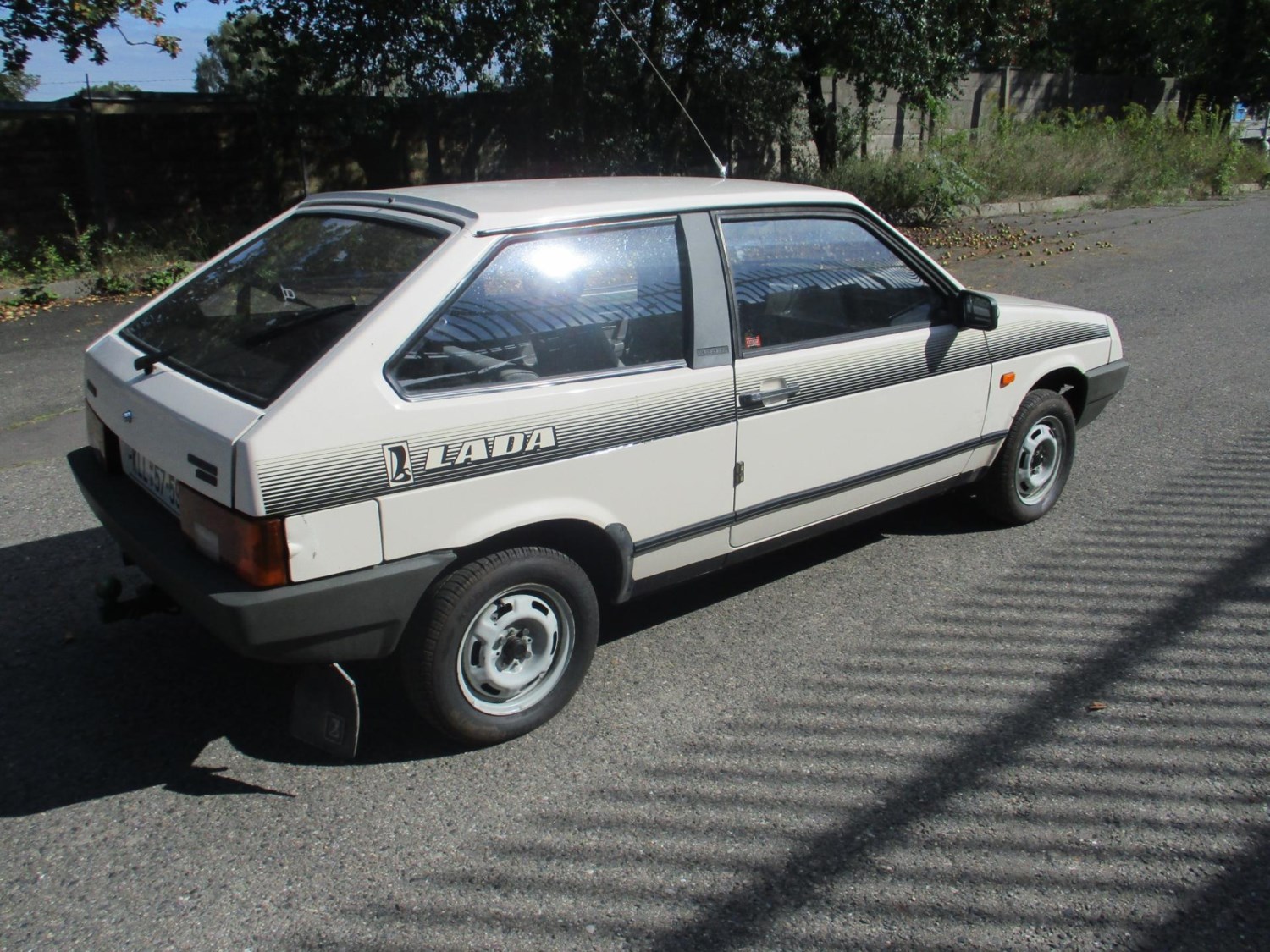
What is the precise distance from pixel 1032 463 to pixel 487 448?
313 cm

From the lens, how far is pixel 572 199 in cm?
377

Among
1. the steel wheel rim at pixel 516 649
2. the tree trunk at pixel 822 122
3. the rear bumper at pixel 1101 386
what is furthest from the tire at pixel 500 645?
the tree trunk at pixel 822 122

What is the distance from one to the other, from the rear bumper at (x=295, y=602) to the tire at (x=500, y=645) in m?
0.10

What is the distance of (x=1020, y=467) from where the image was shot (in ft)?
17.2

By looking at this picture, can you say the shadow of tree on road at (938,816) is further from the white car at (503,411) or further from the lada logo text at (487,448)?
the lada logo text at (487,448)

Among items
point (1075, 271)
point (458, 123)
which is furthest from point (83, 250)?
point (1075, 271)

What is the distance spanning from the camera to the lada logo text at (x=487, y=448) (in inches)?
125

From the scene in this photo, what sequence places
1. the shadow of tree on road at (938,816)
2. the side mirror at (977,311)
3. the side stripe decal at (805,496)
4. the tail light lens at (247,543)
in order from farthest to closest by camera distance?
the side mirror at (977,311) < the side stripe decal at (805,496) < the tail light lens at (247,543) < the shadow of tree on road at (938,816)

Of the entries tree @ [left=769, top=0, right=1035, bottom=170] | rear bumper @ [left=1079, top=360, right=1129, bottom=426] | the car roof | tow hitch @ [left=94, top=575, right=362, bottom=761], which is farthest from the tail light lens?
tree @ [left=769, top=0, right=1035, bottom=170]

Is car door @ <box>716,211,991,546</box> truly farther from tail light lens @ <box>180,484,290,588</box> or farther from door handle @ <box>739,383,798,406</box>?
tail light lens @ <box>180,484,290,588</box>

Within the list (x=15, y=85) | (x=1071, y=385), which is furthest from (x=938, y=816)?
(x=15, y=85)

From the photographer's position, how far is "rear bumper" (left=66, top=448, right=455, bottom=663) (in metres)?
2.96

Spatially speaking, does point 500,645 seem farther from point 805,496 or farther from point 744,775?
point 805,496

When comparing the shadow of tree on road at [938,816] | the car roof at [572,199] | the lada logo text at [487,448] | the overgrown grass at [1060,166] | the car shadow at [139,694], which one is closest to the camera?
the shadow of tree on road at [938,816]
